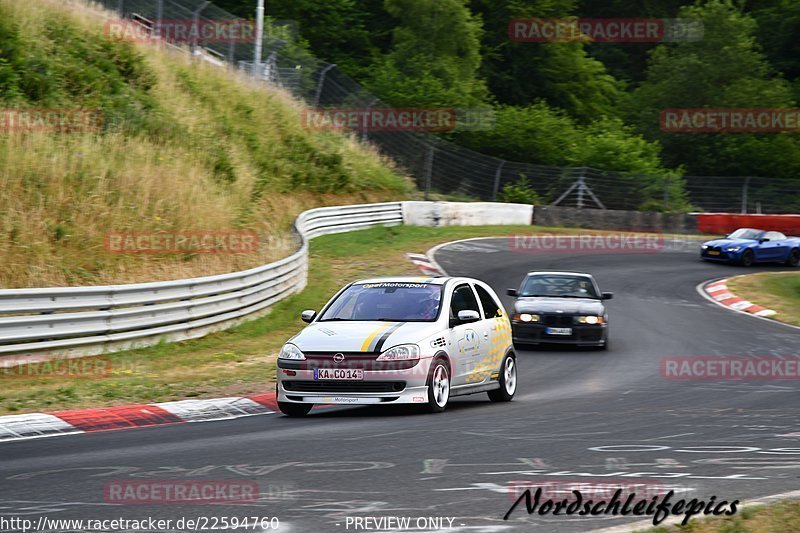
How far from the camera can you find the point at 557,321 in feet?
63.6

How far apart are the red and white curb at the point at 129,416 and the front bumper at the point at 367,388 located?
0.88 m

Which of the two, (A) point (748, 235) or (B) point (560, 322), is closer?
(B) point (560, 322)

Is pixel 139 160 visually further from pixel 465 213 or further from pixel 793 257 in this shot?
pixel 793 257

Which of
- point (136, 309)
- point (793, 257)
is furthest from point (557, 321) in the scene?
point (793, 257)

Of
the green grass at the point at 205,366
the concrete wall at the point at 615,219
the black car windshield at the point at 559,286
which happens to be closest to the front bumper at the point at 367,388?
the green grass at the point at 205,366

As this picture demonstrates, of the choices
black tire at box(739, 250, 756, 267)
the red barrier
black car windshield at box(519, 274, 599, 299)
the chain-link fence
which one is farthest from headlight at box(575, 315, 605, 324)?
the red barrier

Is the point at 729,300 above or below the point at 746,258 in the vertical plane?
below

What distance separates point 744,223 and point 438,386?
3390cm

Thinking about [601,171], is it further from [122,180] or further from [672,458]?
[672,458]

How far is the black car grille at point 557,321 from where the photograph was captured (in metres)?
19.4

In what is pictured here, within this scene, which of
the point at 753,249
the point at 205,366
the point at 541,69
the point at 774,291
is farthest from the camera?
the point at 541,69

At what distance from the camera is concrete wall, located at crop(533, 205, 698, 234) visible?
140 ft

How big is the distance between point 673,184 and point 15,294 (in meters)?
34.6

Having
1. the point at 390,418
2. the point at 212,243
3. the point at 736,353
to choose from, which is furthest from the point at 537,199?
the point at 390,418
